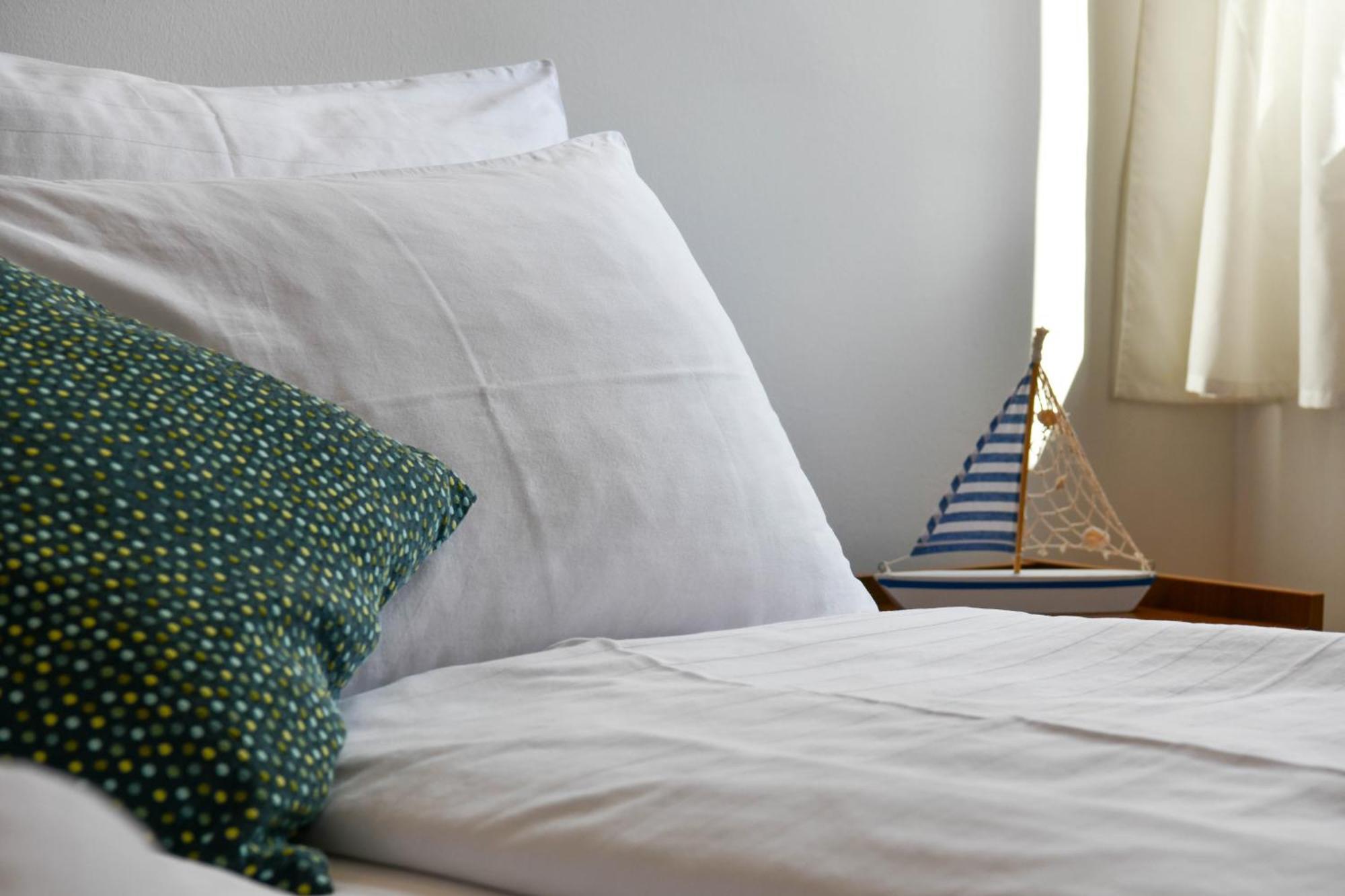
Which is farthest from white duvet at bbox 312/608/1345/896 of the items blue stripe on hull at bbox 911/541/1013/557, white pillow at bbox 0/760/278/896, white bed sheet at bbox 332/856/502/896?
blue stripe on hull at bbox 911/541/1013/557

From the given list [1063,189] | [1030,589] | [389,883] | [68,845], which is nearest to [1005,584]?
[1030,589]

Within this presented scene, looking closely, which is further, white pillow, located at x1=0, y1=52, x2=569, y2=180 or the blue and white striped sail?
the blue and white striped sail

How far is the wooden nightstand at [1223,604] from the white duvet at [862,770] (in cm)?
77

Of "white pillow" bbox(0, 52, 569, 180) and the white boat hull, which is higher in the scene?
"white pillow" bbox(0, 52, 569, 180)

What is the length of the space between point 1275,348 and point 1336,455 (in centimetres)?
17

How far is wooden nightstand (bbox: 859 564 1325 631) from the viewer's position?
1529 mm

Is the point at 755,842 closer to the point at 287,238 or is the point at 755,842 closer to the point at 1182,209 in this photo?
the point at 287,238

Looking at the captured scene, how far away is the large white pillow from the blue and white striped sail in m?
0.58

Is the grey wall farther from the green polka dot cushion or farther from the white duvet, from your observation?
the white duvet

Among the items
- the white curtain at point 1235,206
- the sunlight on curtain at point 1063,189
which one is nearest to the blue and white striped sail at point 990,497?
the sunlight on curtain at point 1063,189

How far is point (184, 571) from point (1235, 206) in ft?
5.62

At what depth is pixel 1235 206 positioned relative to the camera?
191 cm

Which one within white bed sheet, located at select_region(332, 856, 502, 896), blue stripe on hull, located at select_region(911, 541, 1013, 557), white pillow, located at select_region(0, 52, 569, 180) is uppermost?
white pillow, located at select_region(0, 52, 569, 180)

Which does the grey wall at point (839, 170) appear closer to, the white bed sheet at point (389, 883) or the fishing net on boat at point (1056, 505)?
the fishing net on boat at point (1056, 505)
